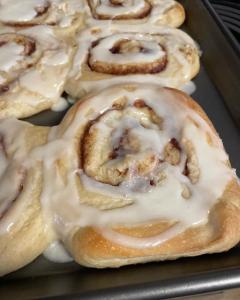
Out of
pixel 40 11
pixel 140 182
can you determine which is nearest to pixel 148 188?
pixel 140 182

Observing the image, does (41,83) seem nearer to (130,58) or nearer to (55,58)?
(55,58)

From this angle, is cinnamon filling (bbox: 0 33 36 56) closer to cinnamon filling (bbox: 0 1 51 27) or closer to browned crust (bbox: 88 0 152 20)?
cinnamon filling (bbox: 0 1 51 27)

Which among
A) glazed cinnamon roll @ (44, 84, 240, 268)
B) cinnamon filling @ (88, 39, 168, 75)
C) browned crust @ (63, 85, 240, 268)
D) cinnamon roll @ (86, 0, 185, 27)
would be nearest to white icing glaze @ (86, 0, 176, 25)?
cinnamon roll @ (86, 0, 185, 27)

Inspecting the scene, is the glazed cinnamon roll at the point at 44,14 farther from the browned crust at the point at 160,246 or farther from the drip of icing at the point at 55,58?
the browned crust at the point at 160,246

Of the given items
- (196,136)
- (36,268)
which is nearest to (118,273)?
(36,268)

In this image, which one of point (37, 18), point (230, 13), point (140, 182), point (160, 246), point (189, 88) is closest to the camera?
point (160, 246)

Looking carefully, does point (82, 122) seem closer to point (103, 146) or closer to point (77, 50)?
point (103, 146)
